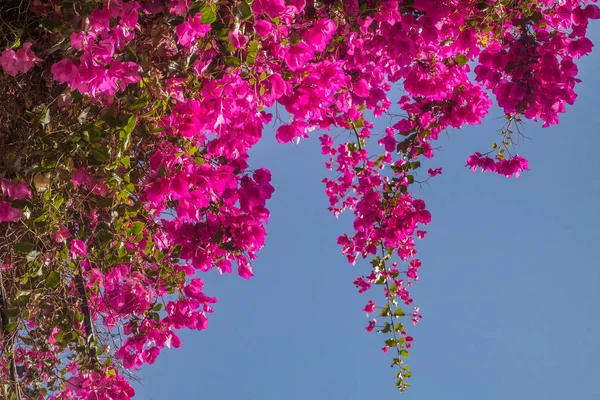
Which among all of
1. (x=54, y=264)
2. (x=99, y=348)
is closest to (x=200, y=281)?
(x=99, y=348)

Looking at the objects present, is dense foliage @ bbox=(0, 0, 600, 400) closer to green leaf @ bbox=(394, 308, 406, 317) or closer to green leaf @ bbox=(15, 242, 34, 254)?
green leaf @ bbox=(15, 242, 34, 254)

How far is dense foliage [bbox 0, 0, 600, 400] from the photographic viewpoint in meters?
1.42

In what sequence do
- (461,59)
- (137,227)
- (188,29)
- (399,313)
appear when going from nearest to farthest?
(188,29) → (137,227) → (461,59) → (399,313)

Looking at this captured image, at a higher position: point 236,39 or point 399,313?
point 399,313

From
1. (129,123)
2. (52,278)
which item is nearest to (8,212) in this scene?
(52,278)

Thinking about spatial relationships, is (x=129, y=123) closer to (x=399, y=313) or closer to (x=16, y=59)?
(x=16, y=59)

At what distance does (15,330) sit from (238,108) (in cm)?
109

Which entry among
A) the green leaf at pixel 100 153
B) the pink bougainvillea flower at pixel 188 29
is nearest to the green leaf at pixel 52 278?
the green leaf at pixel 100 153

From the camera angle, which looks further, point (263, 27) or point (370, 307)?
point (370, 307)

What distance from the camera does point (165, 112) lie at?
180cm

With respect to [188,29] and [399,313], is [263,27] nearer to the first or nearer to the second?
[188,29]

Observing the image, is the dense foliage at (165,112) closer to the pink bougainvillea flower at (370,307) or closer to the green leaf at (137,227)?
the green leaf at (137,227)

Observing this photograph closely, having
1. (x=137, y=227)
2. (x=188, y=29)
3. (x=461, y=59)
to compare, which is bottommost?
(x=137, y=227)

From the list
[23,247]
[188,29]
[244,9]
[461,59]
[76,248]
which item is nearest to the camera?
[244,9]
